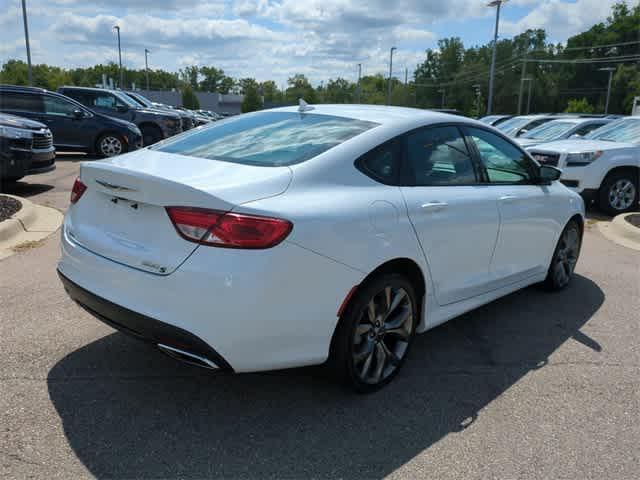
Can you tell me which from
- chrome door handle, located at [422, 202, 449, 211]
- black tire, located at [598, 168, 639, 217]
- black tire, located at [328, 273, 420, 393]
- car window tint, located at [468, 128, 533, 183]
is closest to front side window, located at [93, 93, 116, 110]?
black tire, located at [598, 168, 639, 217]

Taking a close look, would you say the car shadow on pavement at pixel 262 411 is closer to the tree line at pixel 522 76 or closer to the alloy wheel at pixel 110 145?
the alloy wheel at pixel 110 145

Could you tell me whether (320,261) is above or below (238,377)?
above

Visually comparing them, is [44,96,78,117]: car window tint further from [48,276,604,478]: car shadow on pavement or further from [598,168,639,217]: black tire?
[598,168,639,217]: black tire

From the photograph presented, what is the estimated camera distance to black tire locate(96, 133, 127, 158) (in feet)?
46.9

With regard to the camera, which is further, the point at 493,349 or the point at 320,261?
the point at 493,349

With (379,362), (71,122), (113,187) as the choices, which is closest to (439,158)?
(379,362)

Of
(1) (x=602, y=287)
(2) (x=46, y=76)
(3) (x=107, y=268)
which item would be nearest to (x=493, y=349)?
(1) (x=602, y=287)

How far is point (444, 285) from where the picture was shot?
11.9ft

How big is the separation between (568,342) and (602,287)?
1.73 m

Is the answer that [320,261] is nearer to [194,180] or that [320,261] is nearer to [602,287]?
[194,180]

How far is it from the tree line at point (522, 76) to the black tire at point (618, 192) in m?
57.1

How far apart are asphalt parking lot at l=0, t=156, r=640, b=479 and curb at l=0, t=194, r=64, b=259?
6.02 ft

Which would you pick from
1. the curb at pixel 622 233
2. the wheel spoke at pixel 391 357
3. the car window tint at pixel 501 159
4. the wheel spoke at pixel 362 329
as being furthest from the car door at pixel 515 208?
the curb at pixel 622 233

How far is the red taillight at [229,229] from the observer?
2547 millimetres
